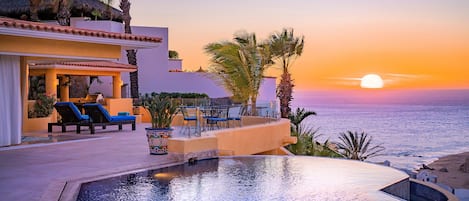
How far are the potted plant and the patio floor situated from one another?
0.31 m

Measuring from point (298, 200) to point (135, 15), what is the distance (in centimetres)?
2686

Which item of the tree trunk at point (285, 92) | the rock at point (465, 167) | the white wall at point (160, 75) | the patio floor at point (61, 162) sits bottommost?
the rock at point (465, 167)

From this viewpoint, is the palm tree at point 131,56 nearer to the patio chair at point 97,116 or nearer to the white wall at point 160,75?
the white wall at point 160,75

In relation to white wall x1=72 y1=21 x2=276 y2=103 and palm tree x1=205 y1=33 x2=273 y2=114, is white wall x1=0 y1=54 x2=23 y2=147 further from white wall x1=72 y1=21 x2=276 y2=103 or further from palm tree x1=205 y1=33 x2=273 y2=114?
white wall x1=72 y1=21 x2=276 y2=103

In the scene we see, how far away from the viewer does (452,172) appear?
116ft

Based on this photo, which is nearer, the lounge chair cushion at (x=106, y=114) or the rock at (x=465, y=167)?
the lounge chair cushion at (x=106, y=114)

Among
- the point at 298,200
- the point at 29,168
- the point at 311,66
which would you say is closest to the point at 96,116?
the point at 29,168

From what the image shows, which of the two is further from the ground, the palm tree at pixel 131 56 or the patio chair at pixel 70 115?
the palm tree at pixel 131 56

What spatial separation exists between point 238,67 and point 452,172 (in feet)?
67.5

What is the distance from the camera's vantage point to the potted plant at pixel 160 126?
38.2 ft

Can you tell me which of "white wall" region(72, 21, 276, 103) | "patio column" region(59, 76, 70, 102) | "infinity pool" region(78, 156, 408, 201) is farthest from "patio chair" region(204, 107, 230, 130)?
"white wall" region(72, 21, 276, 103)

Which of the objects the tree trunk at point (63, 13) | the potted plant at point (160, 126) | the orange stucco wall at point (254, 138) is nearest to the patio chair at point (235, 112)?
the orange stucco wall at point (254, 138)

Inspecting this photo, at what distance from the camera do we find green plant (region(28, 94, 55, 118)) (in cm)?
1859

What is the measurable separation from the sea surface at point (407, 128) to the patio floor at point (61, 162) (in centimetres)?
2472
